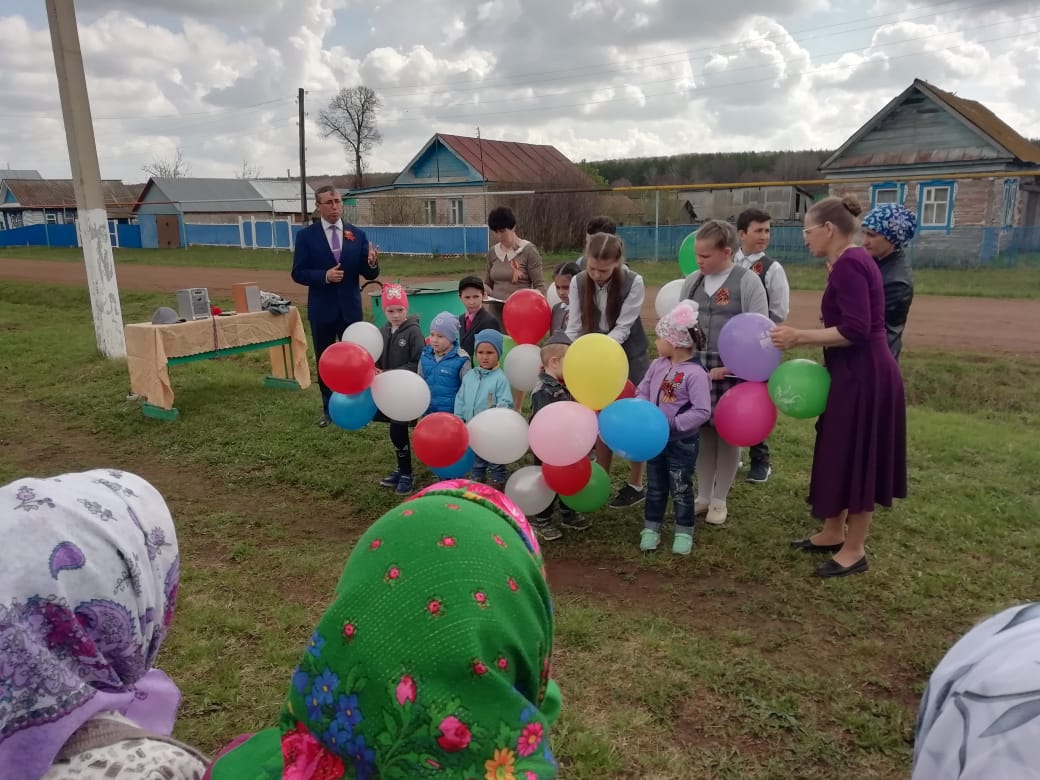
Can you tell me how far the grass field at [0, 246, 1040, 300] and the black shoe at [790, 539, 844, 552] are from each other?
8755 millimetres

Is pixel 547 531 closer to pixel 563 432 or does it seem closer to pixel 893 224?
pixel 563 432

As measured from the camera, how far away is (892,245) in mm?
3908

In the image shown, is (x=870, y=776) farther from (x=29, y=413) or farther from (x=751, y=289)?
(x=29, y=413)

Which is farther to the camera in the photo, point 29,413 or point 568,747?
point 29,413

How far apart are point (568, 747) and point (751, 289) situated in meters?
2.47

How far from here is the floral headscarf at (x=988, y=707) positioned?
705 mm

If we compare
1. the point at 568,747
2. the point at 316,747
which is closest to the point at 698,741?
the point at 568,747

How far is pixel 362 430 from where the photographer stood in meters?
6.09

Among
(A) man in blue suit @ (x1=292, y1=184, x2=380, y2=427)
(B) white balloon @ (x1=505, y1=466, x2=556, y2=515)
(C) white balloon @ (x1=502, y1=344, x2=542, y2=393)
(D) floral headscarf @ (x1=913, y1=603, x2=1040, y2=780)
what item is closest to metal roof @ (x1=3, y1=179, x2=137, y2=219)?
(A) man in blue suit @ (x1=292, y1=184, x2=380, y2=427)

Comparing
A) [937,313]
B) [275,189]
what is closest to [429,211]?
[937,313]

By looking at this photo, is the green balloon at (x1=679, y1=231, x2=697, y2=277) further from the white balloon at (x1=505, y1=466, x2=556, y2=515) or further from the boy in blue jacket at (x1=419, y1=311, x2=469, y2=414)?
the white balloon at (x1=505, y1=466, x2=556, y2=515)

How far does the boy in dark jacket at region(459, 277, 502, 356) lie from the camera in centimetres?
501

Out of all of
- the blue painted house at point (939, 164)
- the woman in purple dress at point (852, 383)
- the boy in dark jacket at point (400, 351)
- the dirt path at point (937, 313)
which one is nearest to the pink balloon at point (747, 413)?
the woman in purple dress at point (852, 383)

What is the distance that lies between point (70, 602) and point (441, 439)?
277 cm
